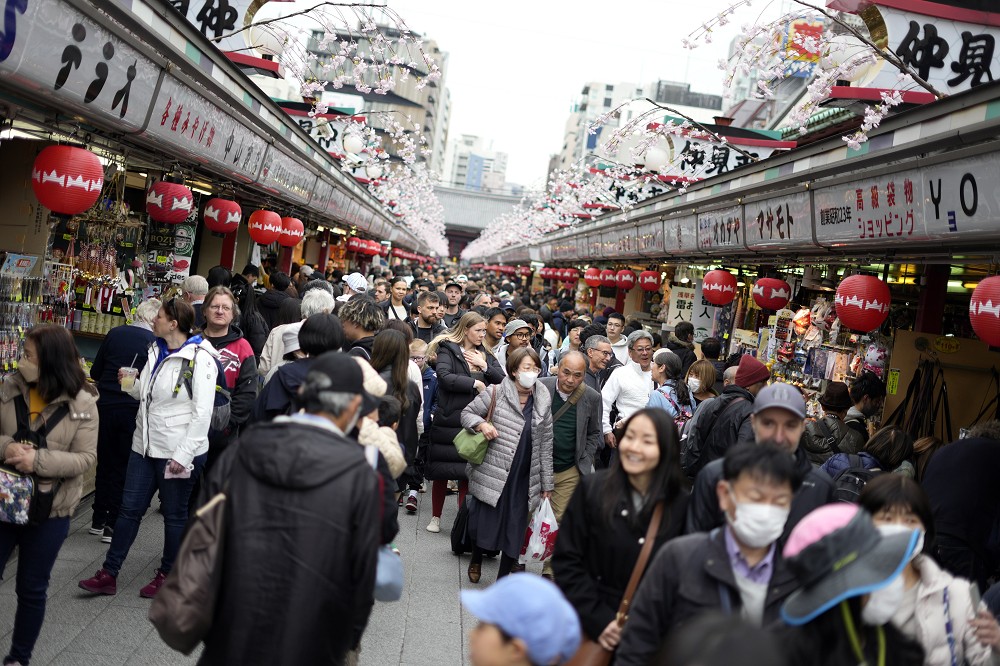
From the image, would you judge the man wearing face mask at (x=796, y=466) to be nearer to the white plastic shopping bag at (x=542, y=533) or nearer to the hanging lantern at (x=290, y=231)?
the white plastic shopping bag at (x=542, y=533)

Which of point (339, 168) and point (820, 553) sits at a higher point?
point (339, 168)

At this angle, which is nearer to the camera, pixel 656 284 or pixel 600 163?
pixel 656 284

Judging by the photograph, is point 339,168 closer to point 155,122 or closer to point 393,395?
point 155,122

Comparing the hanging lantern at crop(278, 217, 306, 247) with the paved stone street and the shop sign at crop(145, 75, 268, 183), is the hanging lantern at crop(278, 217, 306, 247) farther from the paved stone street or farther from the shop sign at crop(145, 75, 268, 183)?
the paved stone street

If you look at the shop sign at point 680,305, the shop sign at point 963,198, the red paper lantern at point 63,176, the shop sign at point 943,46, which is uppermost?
the shop sign at point 943,46

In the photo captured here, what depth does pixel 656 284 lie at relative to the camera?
61.7ft

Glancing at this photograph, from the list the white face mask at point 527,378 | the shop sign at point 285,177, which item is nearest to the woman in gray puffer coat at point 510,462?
the white face mask at point 527,378

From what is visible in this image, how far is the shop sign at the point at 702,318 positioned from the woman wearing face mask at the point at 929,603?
12581 millimetres

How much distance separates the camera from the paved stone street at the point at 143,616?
16.5ft

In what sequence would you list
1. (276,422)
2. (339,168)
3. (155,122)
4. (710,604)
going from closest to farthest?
(710,604) → (276,422) → (155,122) → (339,168)

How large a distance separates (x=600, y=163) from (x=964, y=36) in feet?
52.0

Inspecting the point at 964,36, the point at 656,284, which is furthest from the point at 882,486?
the point at 656,284

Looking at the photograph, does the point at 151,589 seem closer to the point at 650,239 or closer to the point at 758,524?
the point at 758,524

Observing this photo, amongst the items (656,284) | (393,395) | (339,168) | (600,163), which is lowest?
(393,395)
